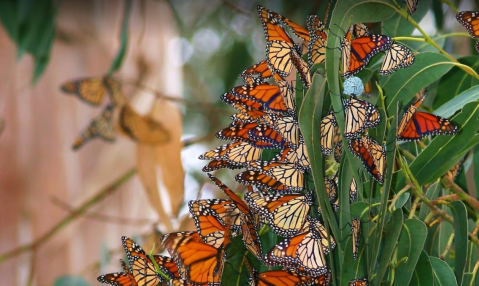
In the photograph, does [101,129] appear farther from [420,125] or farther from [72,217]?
[420,125]

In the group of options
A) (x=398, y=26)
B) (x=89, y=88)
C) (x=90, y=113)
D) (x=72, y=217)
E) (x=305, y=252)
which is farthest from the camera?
(x=90, y=113)

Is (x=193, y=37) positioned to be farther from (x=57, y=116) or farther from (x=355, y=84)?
(x=355, y=84)

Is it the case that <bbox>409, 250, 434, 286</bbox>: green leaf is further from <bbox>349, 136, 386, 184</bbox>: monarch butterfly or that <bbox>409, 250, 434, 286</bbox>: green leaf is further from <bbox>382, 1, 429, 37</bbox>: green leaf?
<bbox>382, 1, 429, 37</bbox>: green leaf

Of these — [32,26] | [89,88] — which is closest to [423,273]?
[89,88]

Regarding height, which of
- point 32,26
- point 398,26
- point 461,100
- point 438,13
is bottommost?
point 461,100

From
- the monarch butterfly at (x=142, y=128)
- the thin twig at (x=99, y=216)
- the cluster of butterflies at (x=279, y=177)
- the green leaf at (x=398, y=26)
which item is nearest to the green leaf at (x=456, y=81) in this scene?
the green leaf at (x=398, y=26)

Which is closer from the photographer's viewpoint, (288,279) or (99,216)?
(288,279)

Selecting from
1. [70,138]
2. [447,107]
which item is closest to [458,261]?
[447,107]
